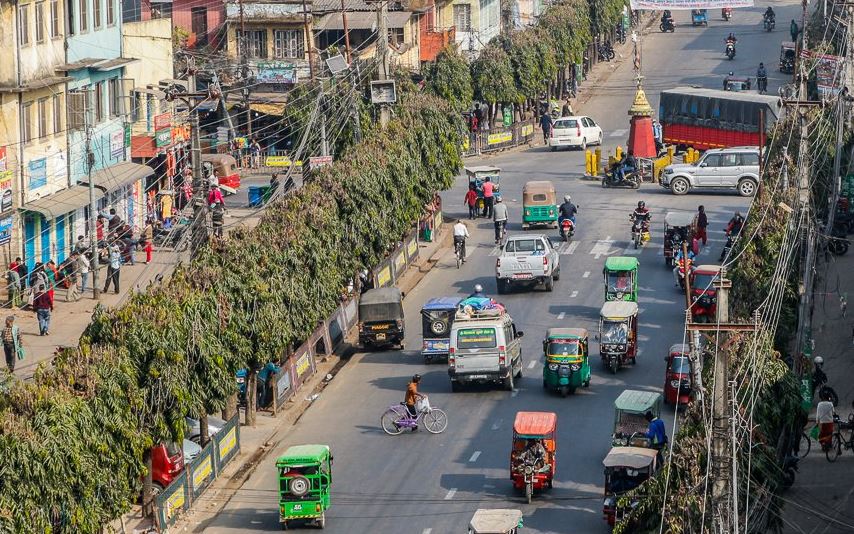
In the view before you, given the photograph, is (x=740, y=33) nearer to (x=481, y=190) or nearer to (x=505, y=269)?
(x=481, y=190)

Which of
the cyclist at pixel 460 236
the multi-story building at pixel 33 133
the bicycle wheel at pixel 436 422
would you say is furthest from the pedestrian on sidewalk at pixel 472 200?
the bicycle wheel at pixel 436 422

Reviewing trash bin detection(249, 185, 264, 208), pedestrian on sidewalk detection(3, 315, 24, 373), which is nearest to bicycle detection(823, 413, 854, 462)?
pedestrian on sidewalk detection(3, 315, 24, 373)

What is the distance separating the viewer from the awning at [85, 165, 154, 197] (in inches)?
2505

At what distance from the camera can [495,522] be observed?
32.8 metres

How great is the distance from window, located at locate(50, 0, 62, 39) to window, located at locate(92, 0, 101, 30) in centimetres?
365

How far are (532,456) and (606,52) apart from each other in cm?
7760

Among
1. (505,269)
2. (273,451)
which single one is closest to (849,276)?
(505,269)

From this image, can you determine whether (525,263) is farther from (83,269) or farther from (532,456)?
(532,456)

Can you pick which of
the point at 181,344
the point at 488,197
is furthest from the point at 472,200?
the point at 181,344

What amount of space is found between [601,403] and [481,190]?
24271 millimetres

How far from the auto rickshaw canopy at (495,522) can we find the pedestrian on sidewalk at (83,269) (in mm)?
27280

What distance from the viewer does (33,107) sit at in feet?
195

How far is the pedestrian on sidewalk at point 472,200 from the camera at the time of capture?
67562 millimetres

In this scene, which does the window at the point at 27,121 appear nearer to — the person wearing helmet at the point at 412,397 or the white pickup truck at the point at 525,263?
the white pickup truck at the point at 525,263
